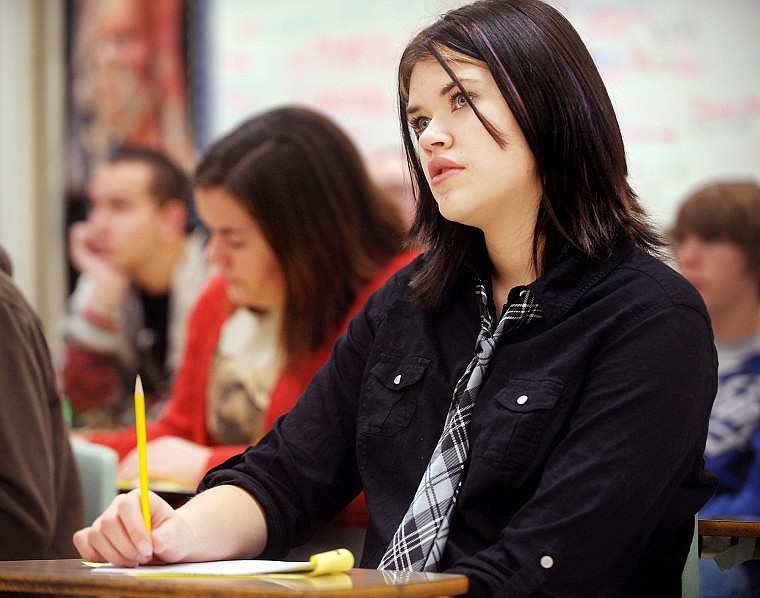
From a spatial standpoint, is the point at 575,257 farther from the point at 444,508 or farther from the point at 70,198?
the point at 70,198

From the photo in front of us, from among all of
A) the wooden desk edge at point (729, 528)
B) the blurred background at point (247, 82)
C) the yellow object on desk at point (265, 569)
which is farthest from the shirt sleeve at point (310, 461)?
the blurred background at point (247, 82)

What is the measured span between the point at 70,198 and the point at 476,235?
11.6 feet

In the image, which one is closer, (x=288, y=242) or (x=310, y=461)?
(x=310, y=461)

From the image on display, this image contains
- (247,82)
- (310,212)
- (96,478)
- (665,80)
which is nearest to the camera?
(96,478)

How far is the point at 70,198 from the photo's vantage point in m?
4.85

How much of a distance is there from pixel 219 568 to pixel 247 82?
352 cm

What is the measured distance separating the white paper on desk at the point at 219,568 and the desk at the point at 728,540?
0.68 m

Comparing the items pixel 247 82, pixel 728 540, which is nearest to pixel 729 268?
pixel 247 82

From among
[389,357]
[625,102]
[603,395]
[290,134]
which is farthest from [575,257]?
[625,102]

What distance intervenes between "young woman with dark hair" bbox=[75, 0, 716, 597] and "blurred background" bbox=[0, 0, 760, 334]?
93.1 inches

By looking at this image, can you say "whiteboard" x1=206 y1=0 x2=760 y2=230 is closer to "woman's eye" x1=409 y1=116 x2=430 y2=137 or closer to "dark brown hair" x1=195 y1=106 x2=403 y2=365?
"dark brown hair" x1=195 y1=106 x2=403 y2=365

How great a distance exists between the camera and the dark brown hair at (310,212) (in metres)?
2.88

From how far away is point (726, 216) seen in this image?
3789 mm

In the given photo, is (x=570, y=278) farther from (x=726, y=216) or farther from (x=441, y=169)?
(x=726, y=216)
